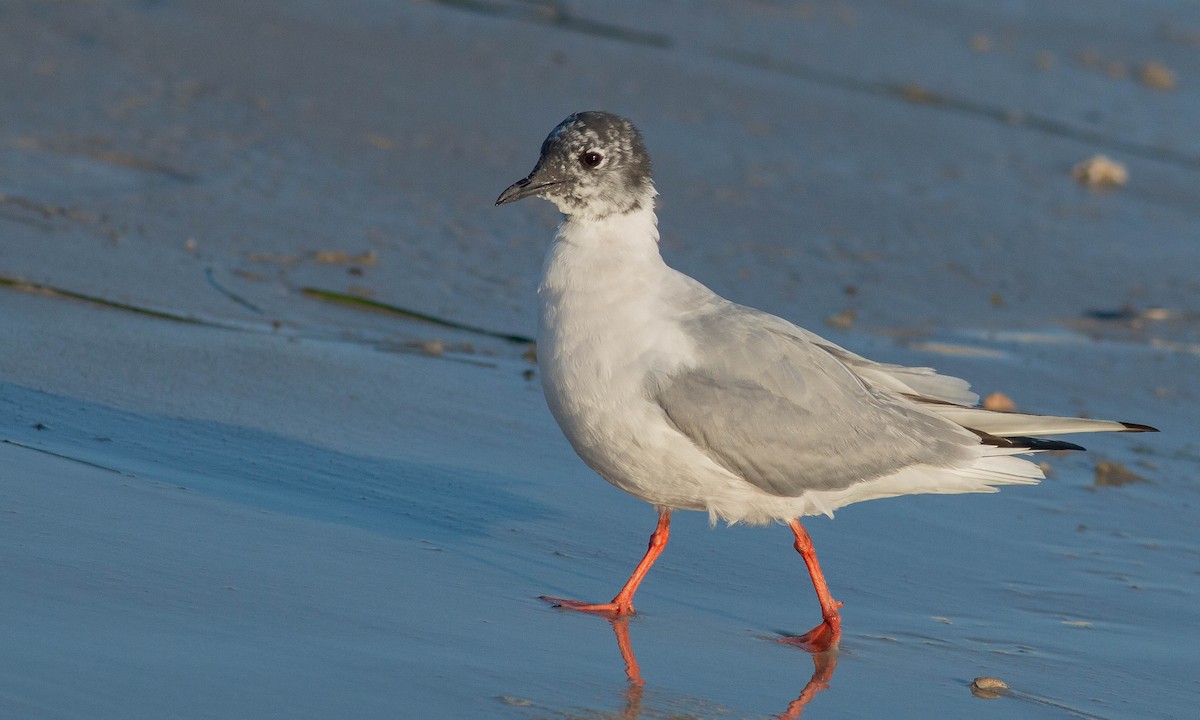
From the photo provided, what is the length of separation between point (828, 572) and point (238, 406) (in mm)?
2295

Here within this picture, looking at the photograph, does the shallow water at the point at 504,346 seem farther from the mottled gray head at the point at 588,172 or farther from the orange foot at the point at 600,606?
the mottled gray head at the point at 588,172

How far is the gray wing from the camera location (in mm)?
5133

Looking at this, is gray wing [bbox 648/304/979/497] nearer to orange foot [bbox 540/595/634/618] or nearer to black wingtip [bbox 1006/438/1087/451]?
black wingtip [bbox 1006/438/1087/451]

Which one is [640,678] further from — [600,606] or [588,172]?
[588,172]

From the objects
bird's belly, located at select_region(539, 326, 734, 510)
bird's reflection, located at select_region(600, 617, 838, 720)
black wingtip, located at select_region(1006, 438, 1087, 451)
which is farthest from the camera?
black wingtip, located at select_region(1006, 438, 1087, 451)

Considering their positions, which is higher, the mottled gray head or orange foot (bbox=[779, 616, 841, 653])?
the mottled gray head

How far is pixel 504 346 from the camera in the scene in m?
7.45

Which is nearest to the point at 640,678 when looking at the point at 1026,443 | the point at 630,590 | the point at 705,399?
the point at 630,590

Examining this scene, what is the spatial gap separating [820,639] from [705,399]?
828 mm

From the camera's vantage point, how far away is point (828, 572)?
559cm

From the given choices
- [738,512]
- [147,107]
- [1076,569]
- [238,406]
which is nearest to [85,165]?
[147,107]

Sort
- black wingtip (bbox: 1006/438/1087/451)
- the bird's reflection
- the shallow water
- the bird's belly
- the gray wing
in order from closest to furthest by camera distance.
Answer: the bird's reflection < the shallow water < the bird's belly < the gray wing < black wingtip (bbox: 1006/438/1087/451)

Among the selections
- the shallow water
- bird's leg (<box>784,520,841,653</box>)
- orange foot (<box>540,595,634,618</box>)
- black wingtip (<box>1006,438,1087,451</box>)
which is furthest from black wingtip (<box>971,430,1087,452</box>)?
orange foot (<box>540,595,634,618</box>)

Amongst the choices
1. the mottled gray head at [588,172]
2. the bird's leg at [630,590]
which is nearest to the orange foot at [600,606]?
the bird's leg at [630,590]
